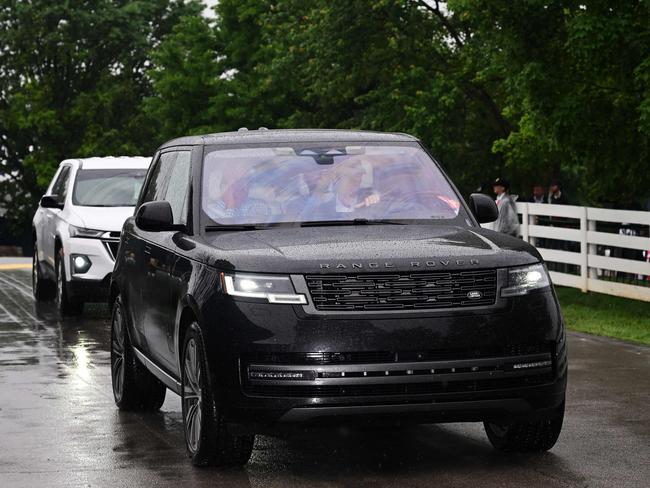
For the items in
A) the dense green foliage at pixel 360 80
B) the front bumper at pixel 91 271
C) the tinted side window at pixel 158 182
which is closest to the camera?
the tinted side window at pixel 158 182

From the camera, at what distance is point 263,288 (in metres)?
7.22

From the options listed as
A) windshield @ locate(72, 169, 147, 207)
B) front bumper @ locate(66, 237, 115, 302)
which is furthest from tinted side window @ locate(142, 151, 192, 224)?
windshield @ locate(72, 169, 147, 207)

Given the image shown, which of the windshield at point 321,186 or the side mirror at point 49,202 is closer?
the windshield at point 321,186

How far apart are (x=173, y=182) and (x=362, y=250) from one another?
2152 mm

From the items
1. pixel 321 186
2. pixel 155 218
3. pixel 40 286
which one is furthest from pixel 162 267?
pixel 40 286

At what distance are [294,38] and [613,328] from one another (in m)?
29.6

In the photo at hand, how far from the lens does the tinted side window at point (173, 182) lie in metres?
8.75

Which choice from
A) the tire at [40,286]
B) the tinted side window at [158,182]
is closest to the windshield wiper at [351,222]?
the tinted side window at [158,182]

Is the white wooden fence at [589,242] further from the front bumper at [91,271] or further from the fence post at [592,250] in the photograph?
the front bumper at [91,271]

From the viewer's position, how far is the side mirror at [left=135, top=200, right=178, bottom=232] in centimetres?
833

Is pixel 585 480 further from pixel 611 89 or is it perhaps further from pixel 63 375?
pixel 611 89

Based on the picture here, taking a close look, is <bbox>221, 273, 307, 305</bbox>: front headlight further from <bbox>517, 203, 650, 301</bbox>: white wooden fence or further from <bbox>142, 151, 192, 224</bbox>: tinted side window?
<bbox>517, 203, 650, 301</bbox>: white wooden fence

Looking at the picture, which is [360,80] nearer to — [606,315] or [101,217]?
[606,315]

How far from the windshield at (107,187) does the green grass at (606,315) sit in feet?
18.3
